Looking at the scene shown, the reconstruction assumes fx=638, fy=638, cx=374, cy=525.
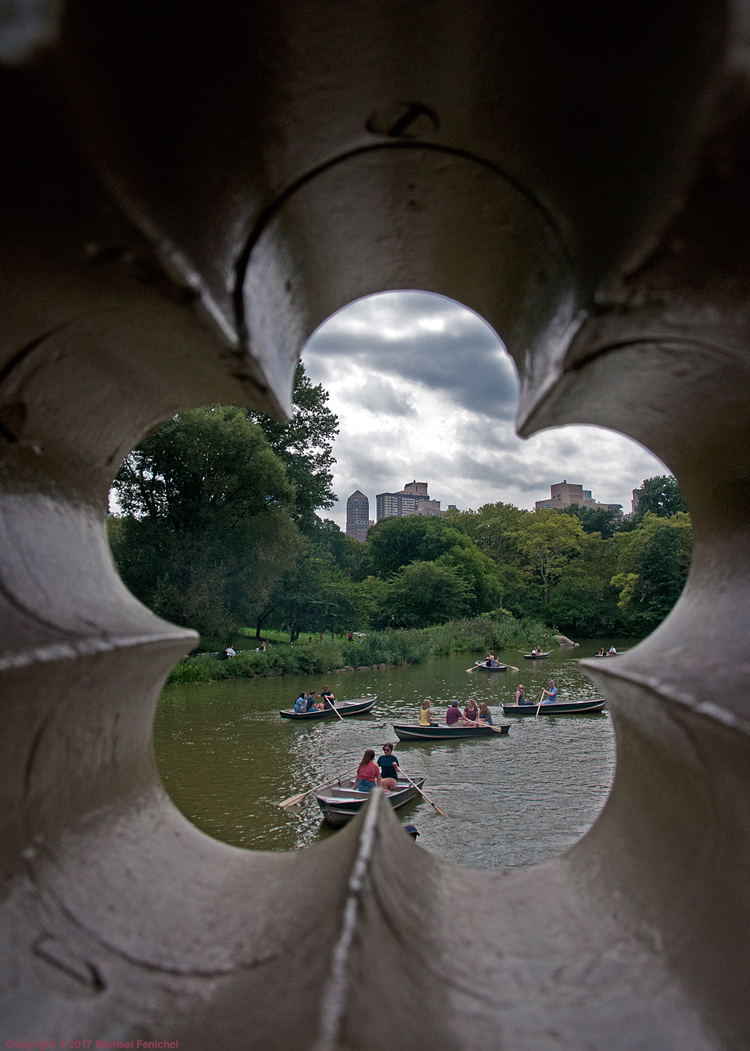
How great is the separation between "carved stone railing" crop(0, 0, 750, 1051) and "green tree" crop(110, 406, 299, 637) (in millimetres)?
20598

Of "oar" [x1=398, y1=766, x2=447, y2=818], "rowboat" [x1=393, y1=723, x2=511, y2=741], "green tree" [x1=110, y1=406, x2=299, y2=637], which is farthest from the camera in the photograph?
"green tree" [x1=110, y1=406, x2=299, y2=637]

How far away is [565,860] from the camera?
1.99m

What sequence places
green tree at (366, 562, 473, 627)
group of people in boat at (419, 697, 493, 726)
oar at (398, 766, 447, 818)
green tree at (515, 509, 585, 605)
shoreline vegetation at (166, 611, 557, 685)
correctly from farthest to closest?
1. green tree at (515, 509, 585, 605)
2. green tree at (366, 562, 473, 627)
3. shoreline vegetation at (166, 611, 557, 685)
4. group of people in boat at (419, 697, 493, 726)
5. oar at (398, 766, 447, 818)

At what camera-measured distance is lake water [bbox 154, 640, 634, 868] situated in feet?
31.1

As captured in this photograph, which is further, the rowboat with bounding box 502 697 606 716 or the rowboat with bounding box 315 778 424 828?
the rowboat with bounding box 502 697 606 716

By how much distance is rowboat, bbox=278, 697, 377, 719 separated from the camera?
57.9ft

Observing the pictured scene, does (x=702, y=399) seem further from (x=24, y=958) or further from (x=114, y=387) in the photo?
(x=24, y=958)

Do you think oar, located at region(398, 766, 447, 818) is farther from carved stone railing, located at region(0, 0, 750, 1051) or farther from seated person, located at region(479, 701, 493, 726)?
carved stone railing, located at region(0, 0, 750, 1051)

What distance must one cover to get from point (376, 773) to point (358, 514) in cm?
17371

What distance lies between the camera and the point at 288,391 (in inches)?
80.8

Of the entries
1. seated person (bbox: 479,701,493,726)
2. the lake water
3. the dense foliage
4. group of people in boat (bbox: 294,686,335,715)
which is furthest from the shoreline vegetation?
seated person (bbox: 479,701,493,726)

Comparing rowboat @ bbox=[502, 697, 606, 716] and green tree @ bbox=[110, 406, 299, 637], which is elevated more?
green tree @ bbox=[110, 406, 299, 637]

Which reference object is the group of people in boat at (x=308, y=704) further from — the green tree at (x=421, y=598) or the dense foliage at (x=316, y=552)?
the green tree at (x=421, y=598)

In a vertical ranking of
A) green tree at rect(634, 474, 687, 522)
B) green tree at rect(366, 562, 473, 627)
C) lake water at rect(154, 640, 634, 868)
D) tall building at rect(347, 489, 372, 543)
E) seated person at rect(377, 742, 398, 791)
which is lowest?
lake water at rect(154, 640, 634, 868)
